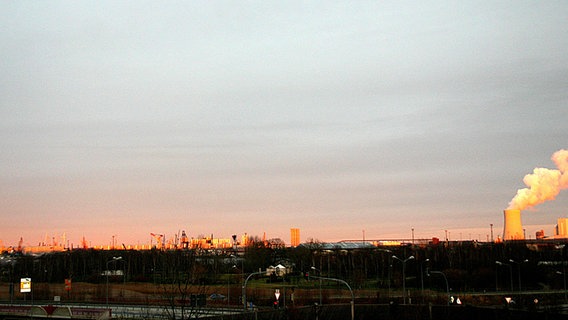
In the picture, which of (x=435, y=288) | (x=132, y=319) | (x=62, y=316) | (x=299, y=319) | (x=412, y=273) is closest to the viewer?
(x=299, y=319)

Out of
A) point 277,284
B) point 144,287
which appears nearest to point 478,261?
point 277,284

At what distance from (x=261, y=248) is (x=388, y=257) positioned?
3840 cm

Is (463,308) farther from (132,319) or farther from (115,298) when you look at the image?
(115,298)

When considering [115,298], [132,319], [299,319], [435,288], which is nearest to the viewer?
[299,319]

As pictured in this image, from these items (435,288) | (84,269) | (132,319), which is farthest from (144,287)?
(132,319)

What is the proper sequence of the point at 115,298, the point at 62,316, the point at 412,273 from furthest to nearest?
the point at 412,273, the point at 115,298, the point at 62,316

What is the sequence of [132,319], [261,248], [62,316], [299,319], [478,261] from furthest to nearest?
1. [261,248]
2. [478,261]
3. [62,316]
4. [132,319]
5. [299,319]

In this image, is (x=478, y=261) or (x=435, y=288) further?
(x=478, y=261)

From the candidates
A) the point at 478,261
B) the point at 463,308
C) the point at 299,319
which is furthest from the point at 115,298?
the point at 478,261

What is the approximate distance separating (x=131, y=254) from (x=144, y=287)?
58.3 m

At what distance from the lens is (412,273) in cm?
13912

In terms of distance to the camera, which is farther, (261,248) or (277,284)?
(261,248)

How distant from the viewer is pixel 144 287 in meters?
125

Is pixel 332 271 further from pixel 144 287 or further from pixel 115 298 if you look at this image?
pixel 115 298
